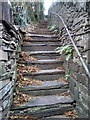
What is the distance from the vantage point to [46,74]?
301 cm

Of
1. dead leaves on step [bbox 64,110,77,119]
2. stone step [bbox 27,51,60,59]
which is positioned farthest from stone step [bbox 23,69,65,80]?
dead leaves on step [bbox 64,110,77,119]

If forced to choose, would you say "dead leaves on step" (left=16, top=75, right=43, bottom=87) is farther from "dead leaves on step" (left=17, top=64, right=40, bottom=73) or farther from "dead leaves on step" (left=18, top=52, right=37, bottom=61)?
"dead leaves on step" (left=18, top=52, right=37, bottom=61)

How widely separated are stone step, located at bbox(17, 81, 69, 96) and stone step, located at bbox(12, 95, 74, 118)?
0.49 feet

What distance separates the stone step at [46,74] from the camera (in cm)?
295

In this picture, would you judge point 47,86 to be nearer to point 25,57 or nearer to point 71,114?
point 71,114

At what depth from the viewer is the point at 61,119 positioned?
2.26 metres

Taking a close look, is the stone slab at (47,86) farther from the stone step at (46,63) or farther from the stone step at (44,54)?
the stone step at (44,54)

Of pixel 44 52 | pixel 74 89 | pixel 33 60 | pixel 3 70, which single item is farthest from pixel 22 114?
pixel 44 52

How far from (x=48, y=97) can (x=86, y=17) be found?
1611 mm

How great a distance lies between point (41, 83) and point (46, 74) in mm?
269

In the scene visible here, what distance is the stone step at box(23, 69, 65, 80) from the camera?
2.95 m

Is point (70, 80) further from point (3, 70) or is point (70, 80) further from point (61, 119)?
point (3, 70)

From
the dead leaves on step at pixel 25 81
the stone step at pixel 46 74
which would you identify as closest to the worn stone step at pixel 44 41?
the stone step at pixel 46 74

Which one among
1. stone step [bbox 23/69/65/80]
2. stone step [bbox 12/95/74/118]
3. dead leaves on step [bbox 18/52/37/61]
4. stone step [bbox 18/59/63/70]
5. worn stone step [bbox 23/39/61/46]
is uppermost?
worn stone step [bbox 23/39/61/46]
